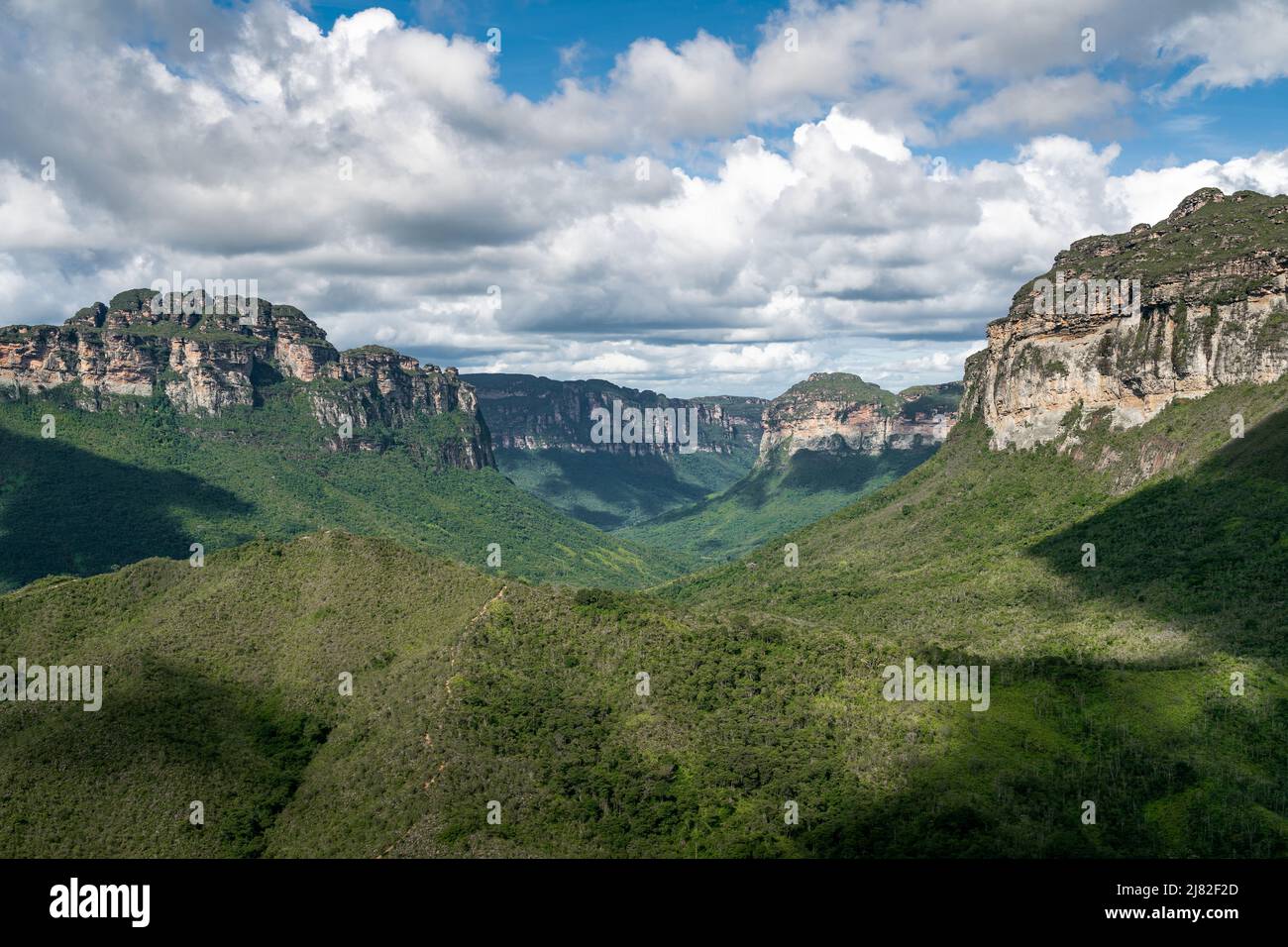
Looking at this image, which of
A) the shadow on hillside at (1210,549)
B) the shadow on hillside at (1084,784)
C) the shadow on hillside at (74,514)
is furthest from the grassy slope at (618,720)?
the shadow on hillside at (74,514)

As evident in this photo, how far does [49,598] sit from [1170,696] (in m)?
93.4

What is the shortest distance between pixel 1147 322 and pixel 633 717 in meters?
102

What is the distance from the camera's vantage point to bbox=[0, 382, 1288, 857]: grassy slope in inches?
2237

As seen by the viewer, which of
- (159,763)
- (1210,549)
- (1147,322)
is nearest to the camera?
(159,763)

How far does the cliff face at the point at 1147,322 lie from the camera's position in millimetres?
118562

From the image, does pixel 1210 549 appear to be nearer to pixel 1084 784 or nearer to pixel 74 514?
pixel 1084 784

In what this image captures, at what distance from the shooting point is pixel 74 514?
181 metres

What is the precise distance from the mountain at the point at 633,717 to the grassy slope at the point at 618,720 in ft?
0.74

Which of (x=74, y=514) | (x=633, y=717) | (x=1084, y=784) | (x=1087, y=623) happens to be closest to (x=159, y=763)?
(x=633, y=717)

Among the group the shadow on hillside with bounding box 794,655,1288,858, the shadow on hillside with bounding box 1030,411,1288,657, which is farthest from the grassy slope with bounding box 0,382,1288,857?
the shadow on hillside with bounding box 1030,411,1288,657

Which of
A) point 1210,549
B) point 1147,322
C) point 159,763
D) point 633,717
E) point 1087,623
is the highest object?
point 1147,322
